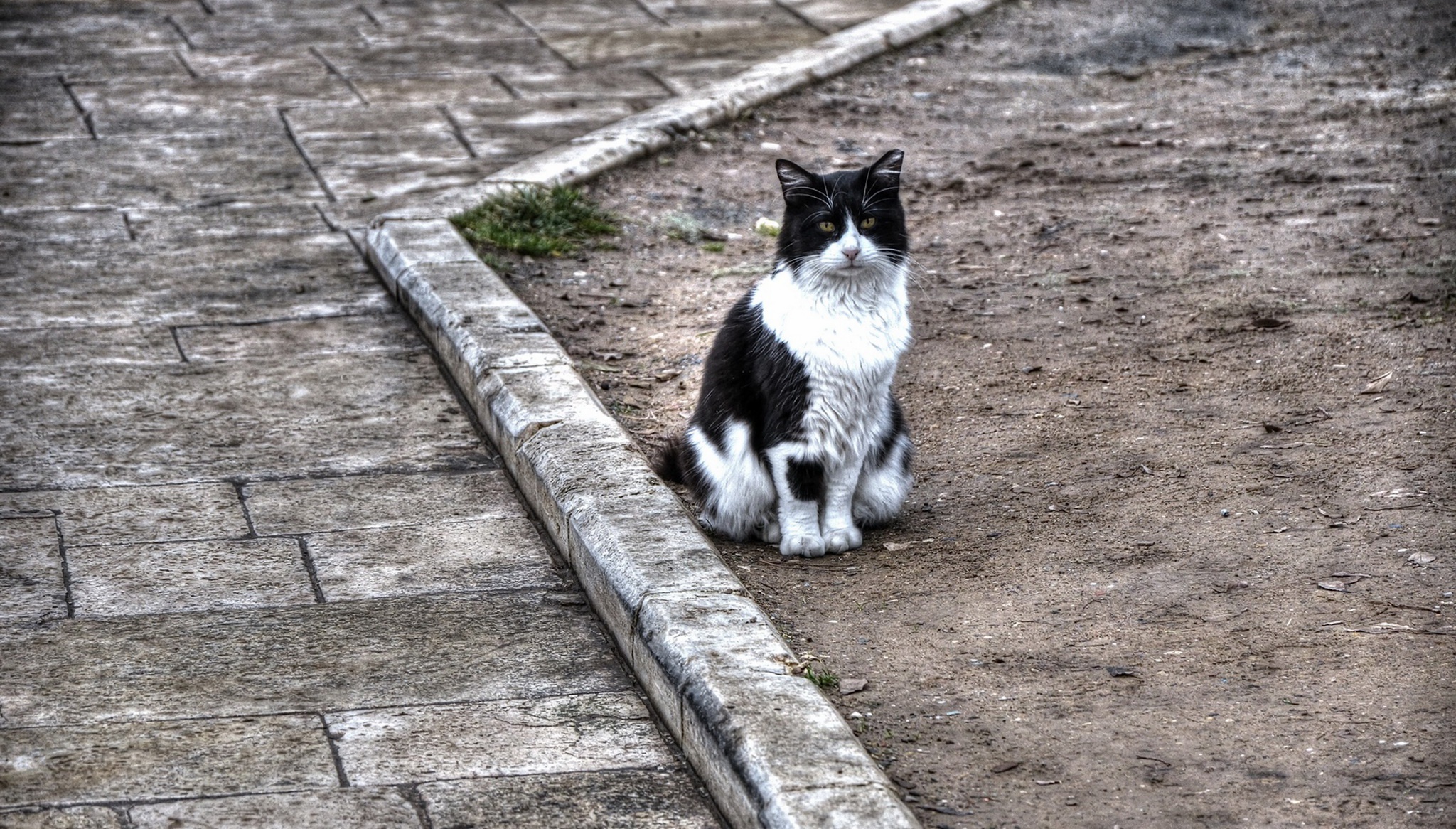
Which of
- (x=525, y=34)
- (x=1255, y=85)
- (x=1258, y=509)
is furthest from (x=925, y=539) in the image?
(x=525, y=34)

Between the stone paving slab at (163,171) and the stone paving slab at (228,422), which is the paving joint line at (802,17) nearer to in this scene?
the stone paving slab at (163,171)

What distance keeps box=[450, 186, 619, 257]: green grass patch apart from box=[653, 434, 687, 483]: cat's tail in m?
→ 2.14

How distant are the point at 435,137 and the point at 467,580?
475cm

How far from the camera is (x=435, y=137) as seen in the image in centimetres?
842

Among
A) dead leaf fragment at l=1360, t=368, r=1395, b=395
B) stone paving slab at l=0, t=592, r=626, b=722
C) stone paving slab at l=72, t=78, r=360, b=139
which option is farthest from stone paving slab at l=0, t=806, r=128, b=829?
stone paving slab at l=72, t=78, r=360, b=139

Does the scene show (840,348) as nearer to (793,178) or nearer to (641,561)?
(793,178)

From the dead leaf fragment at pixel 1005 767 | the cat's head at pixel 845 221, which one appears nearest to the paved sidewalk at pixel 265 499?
the dead leaf fragment at pixel 1005 767

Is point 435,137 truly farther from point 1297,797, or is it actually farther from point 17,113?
point 1297,797

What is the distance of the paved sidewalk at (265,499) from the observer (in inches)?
129

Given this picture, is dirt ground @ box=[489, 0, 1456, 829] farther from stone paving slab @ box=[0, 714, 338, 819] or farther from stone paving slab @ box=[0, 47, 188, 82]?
stone paving slab @ box=[0, 47, 188, 82]

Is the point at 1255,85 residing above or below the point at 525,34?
above

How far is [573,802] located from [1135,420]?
8.21ft

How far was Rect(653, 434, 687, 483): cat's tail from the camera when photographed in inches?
184

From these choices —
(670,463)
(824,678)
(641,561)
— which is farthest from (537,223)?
(824,678)
